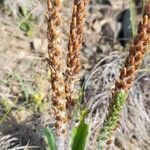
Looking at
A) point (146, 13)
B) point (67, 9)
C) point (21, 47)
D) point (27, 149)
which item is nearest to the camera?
point (146, 13)

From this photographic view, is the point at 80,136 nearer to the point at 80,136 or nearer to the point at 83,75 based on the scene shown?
the point at 80,136

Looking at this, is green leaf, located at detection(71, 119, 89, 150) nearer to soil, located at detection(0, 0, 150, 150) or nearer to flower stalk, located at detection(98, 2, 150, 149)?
flower stalk, located at detection(98, 2, 150, 149)

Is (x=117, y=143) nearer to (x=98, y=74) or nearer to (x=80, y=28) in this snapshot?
(x=98, y=74)

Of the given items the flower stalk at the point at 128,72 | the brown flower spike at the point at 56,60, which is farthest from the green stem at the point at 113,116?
the brown flower spike at the point at 56,60

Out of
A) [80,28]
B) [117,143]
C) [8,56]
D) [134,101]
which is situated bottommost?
[117,143]

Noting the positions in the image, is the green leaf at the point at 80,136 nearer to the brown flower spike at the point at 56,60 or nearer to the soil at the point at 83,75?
the brown flower spike at the point at 56,60

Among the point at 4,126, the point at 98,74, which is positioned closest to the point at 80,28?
the point at 4,126

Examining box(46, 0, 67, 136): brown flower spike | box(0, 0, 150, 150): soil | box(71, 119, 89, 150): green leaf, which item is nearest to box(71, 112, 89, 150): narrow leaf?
box(71, 119, 89, 150): green leaf
